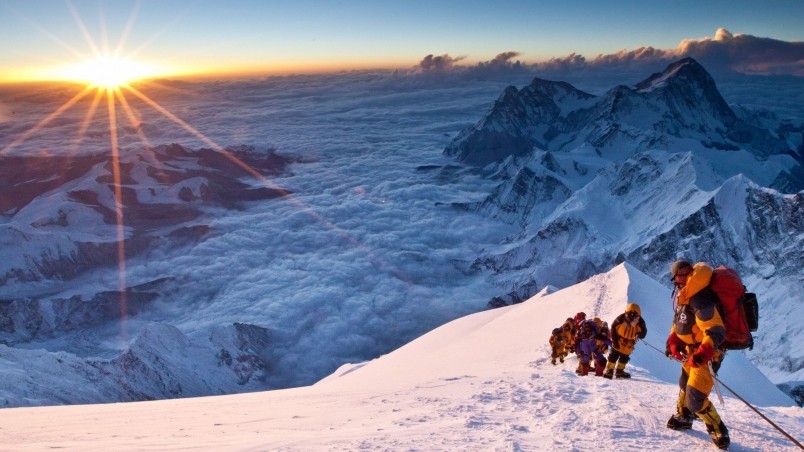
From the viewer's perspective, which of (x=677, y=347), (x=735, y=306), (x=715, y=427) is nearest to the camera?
(x=735, y=306)

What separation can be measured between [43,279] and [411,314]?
77475 millimetres

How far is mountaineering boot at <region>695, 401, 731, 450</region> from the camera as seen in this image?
257 inches

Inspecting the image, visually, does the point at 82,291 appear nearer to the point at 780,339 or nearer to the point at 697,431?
the point at 780,339

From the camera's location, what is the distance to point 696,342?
6887mm

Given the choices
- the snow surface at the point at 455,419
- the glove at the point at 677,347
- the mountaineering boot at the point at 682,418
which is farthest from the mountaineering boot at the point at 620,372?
the glove at the point at 677,347

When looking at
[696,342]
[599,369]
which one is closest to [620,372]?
[599,369]

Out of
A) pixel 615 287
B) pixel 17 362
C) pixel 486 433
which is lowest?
pixel 17 362

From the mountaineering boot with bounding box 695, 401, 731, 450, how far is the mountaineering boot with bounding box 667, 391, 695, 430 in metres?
0.42

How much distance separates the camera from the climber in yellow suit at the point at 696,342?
21.0 ft

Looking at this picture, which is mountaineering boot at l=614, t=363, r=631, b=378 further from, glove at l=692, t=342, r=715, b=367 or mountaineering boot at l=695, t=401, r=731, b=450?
glove at l=692, t=342, r=715, b=367

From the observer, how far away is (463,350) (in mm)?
21406

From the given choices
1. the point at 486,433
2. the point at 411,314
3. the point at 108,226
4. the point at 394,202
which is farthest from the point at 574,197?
the point at 486,433

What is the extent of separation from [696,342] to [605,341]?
201 inches

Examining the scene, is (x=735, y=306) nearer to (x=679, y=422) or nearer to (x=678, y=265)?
(x=678, y=265)
